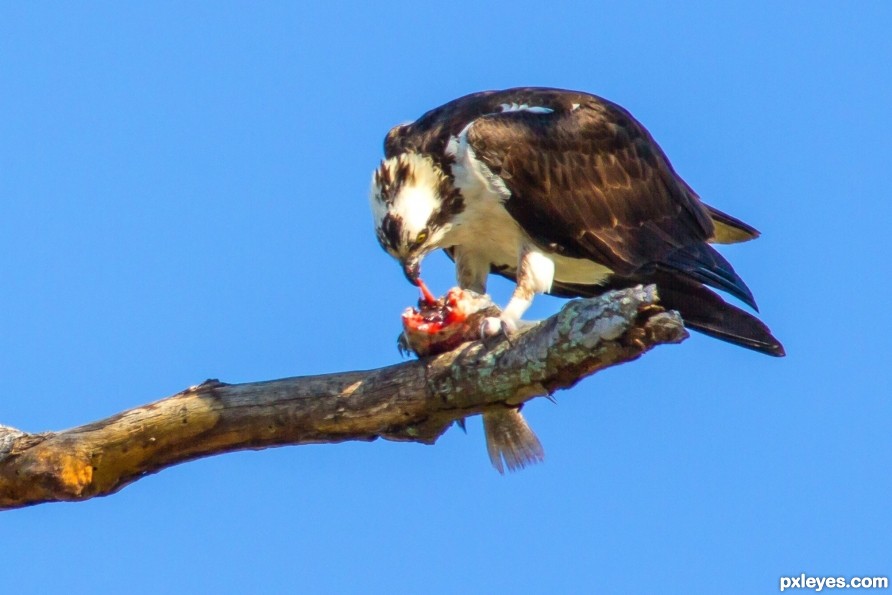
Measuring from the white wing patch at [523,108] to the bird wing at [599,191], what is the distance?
0.03 metres

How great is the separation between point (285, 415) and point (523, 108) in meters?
2.93

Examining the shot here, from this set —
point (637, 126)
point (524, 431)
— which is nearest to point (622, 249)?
point (637, 126)

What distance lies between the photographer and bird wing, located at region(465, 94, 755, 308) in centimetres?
738

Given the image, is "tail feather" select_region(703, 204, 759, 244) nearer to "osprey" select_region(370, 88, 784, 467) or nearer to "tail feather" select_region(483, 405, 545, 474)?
"osprey" select_region(370, 88, 784, 467)

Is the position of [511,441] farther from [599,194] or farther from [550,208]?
[599,194]

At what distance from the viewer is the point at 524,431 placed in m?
6.54

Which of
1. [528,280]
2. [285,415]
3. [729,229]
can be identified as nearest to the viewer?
[285,415]

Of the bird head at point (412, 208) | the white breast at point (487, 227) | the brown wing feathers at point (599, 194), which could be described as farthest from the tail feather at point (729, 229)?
the bird head at point (412, 208)

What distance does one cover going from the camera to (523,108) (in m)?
7.80

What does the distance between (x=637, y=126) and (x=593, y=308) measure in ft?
11.0

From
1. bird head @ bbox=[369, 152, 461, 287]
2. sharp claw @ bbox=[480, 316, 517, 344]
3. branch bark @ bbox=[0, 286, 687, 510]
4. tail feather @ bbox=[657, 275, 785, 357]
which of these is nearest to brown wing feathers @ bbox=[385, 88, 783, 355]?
tail feather @ bbox=[657, 275, 785, 357]

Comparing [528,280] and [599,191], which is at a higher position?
[599,191]

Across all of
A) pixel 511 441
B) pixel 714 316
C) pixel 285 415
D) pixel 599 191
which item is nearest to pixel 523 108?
pixel 599 191

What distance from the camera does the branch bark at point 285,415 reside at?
19.0ft
